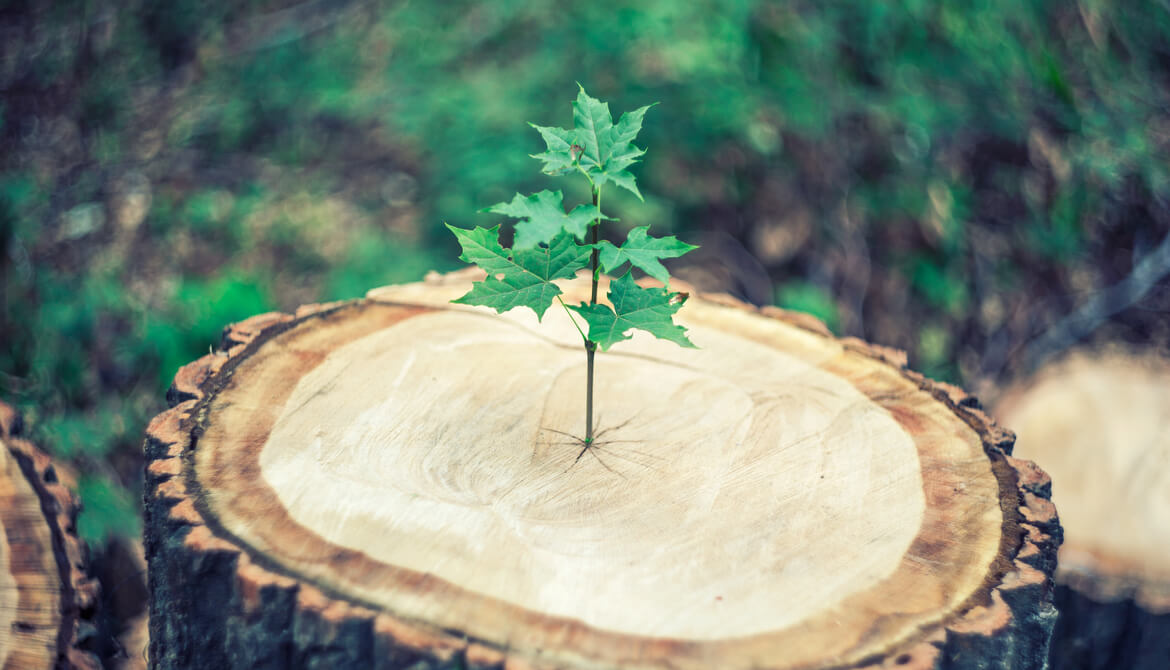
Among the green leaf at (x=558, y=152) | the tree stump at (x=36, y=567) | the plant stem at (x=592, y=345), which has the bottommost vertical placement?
the tree stump at (x=36, y=567)

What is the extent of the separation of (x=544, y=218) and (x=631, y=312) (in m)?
0.23

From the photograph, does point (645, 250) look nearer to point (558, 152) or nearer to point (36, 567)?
point (558, 152)

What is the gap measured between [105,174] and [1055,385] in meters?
4.07

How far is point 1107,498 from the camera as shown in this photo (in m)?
2.41

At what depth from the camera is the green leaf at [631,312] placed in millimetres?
1413

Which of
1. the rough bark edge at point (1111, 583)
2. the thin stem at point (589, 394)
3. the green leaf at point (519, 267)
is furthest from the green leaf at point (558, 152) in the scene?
the rough bark edge at point (1111, 583)

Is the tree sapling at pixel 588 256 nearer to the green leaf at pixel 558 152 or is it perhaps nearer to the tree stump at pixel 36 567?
the green leaf at pixel 558 152

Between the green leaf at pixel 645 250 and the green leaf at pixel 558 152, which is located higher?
the green leaf at pixel 558 152

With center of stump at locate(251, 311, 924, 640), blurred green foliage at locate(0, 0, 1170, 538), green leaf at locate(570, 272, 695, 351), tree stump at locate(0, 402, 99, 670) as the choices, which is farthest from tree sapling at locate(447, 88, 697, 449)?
blurred green foliage at locate(0, 0, 1170, 538)

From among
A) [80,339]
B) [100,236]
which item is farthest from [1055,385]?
[100,236]

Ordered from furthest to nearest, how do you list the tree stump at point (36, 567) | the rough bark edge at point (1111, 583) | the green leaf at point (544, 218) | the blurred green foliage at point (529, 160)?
1. the blurred green foliage at point (529, 160)
2. the rough bark edge at point (1111, 583)
3. the tree stump at point (36, 567)
4. the green leaf at point (544, 218)

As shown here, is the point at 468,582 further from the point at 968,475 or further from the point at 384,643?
the point at 968,475

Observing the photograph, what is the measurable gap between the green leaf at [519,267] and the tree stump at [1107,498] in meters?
1.75

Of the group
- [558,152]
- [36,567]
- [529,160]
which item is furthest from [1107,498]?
[36,567]
